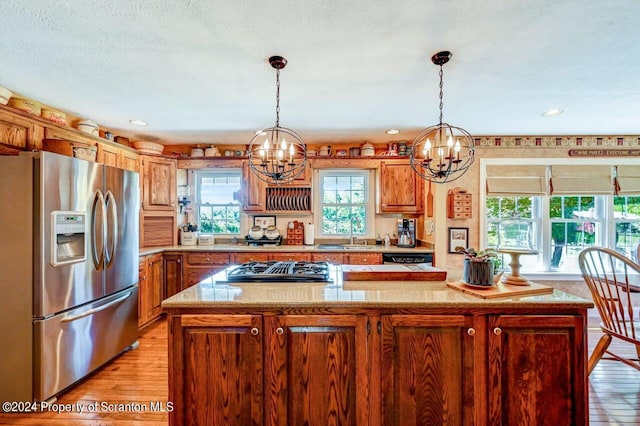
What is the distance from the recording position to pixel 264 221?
4.41 meters

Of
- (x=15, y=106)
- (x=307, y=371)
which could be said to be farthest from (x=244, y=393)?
(x=15, y=106)

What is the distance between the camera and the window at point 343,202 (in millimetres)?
4441

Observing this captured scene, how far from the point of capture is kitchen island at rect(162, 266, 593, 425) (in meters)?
1.49

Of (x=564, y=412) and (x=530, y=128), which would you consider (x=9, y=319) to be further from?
(x=530, y=128)

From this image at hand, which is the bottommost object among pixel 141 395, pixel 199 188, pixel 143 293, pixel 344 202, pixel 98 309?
pixel 141 395

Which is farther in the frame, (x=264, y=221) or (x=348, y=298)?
(x=264, y=221)

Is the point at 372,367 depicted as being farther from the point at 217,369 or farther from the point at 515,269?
the point at 515,269

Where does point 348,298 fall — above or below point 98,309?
above

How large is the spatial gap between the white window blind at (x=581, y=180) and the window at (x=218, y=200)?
4437mm

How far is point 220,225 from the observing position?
14.8 feet

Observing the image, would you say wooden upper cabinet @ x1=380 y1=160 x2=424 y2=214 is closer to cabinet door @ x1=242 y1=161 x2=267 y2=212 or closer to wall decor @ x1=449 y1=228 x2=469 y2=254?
wall decor @ x1=449 y1=228 x2=469 y2=254

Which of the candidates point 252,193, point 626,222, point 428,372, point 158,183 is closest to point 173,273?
point 158,183

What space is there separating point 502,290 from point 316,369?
1105mm

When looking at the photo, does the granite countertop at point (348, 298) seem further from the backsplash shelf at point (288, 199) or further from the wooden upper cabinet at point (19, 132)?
the backsplash shelf at point (288, 199)
